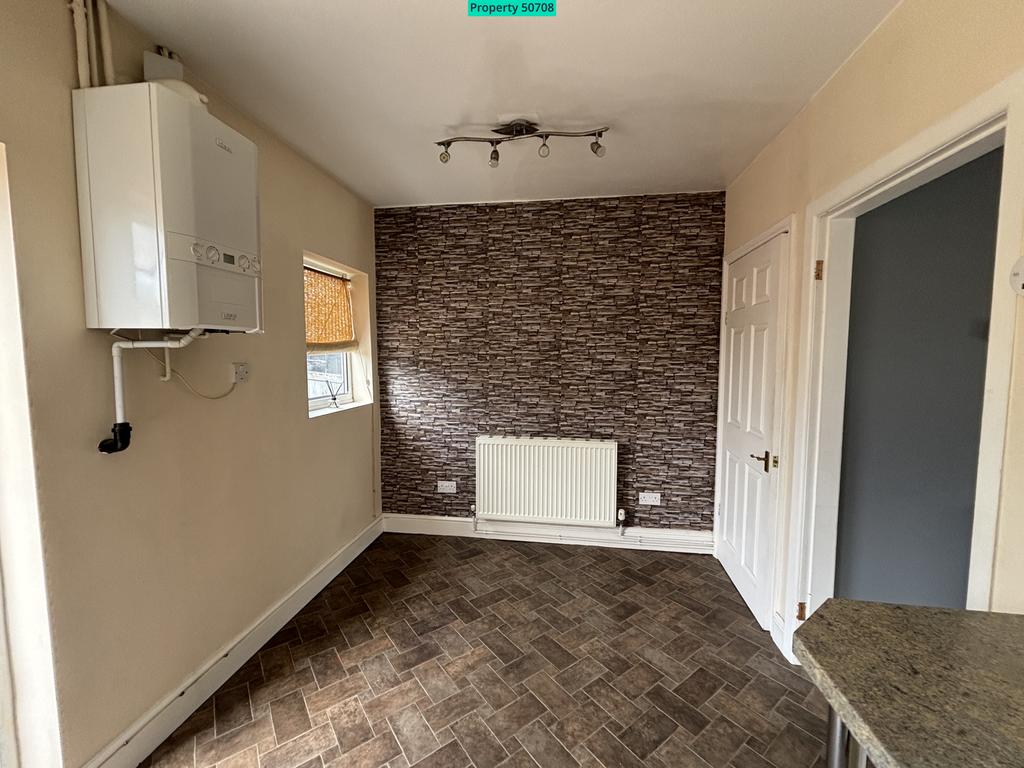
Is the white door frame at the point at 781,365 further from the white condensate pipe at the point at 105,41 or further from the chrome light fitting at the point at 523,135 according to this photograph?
A: the white condensate pipe at the point at 105,41

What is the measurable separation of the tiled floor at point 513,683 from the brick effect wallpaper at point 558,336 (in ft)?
2.66

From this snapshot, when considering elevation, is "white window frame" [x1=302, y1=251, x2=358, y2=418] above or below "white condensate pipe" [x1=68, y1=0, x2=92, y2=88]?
below

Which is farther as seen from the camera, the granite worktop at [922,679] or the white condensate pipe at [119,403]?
the white condensate pipe at [119,403]

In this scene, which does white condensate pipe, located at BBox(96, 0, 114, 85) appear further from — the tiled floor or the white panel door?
the white panel door

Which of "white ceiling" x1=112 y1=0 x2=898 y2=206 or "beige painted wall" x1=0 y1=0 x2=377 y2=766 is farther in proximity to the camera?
"white ceiling" x1=112 y1=0 x2=898 y2=206

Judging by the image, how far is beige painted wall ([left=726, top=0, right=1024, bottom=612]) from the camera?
0.98 m

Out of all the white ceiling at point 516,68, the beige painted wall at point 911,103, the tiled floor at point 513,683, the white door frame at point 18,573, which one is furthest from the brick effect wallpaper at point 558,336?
the white door frame at point 18,573

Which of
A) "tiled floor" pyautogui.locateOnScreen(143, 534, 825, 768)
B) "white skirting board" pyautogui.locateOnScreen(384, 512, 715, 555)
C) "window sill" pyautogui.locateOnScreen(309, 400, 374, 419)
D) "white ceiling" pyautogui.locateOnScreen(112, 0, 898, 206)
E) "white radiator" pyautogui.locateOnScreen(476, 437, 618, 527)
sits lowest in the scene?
"tiled floor" pyautogui.locateOnScreen(143, 534, 825, 768)

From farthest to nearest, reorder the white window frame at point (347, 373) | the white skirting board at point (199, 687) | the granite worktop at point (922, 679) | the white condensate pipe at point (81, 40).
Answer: the white window frame at point (347, 373) < the white skirting board at point (199, 687) < the white condensate pipe at point (81, 40) < the granite worktop at point (922, 679)

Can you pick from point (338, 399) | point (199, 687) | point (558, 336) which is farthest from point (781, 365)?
point (199, 687)

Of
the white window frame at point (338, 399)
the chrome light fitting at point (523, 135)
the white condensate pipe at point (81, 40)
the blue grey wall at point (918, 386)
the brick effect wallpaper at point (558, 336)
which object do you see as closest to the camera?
the white condensate pipe at point (81, 40)

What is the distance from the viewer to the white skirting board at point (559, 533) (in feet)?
10.1

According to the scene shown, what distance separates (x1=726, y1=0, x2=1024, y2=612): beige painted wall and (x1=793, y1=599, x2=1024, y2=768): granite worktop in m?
0.31

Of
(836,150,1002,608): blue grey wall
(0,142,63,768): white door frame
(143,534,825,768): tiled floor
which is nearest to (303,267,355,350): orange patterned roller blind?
(0,142,63,768): white door frame
